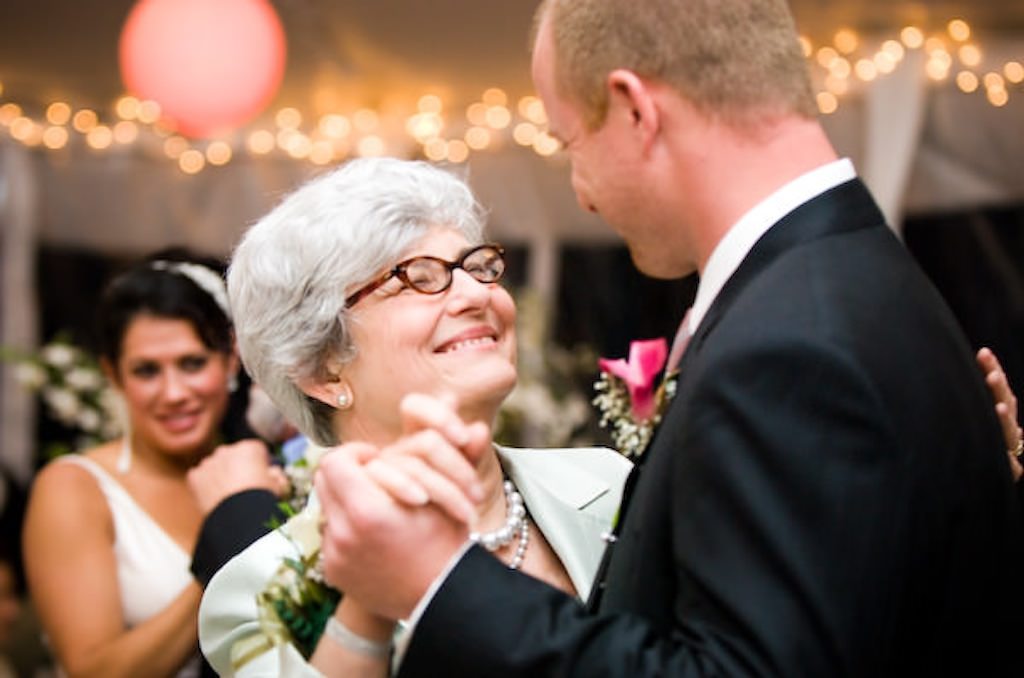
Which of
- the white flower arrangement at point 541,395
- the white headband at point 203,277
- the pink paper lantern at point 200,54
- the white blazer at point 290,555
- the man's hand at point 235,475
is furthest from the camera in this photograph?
the white flower arrangement at point 541,395

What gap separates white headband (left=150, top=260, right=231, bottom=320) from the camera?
10.2 feet

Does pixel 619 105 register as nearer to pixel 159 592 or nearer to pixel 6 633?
pixel 159 592

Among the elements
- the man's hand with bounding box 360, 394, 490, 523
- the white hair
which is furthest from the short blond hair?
the white hair

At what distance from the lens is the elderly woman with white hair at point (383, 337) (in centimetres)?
179

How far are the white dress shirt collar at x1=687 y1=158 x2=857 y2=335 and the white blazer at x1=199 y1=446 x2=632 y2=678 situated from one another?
22.9 inches

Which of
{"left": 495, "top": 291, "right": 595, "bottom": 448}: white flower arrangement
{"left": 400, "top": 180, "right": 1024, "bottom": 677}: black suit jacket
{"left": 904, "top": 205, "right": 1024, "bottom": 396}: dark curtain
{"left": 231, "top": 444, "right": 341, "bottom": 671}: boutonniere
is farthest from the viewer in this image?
{"left": 904, "top": 205, "right": 1024, "bottom": 396}: dark curtain

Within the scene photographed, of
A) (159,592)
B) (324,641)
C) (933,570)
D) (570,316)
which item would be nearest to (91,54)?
(570,316)

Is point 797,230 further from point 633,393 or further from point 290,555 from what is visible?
point 290,555

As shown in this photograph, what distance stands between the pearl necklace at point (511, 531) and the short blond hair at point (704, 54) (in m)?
0.69

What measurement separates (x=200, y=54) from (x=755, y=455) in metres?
2.74

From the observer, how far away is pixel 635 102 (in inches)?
53.6

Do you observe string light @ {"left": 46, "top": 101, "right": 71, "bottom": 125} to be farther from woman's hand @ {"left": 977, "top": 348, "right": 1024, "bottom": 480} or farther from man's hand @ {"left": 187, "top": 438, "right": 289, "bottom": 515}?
woman's hand @ {"left": 977, "top": 348, "right": 1024, "bottom": 480}

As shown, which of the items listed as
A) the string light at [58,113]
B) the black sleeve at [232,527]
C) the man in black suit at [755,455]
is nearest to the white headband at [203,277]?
the black sleeve at [232,527]

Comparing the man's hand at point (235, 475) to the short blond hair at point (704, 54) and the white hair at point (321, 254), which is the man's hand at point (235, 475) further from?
the short blond hair at point (704, 54)
